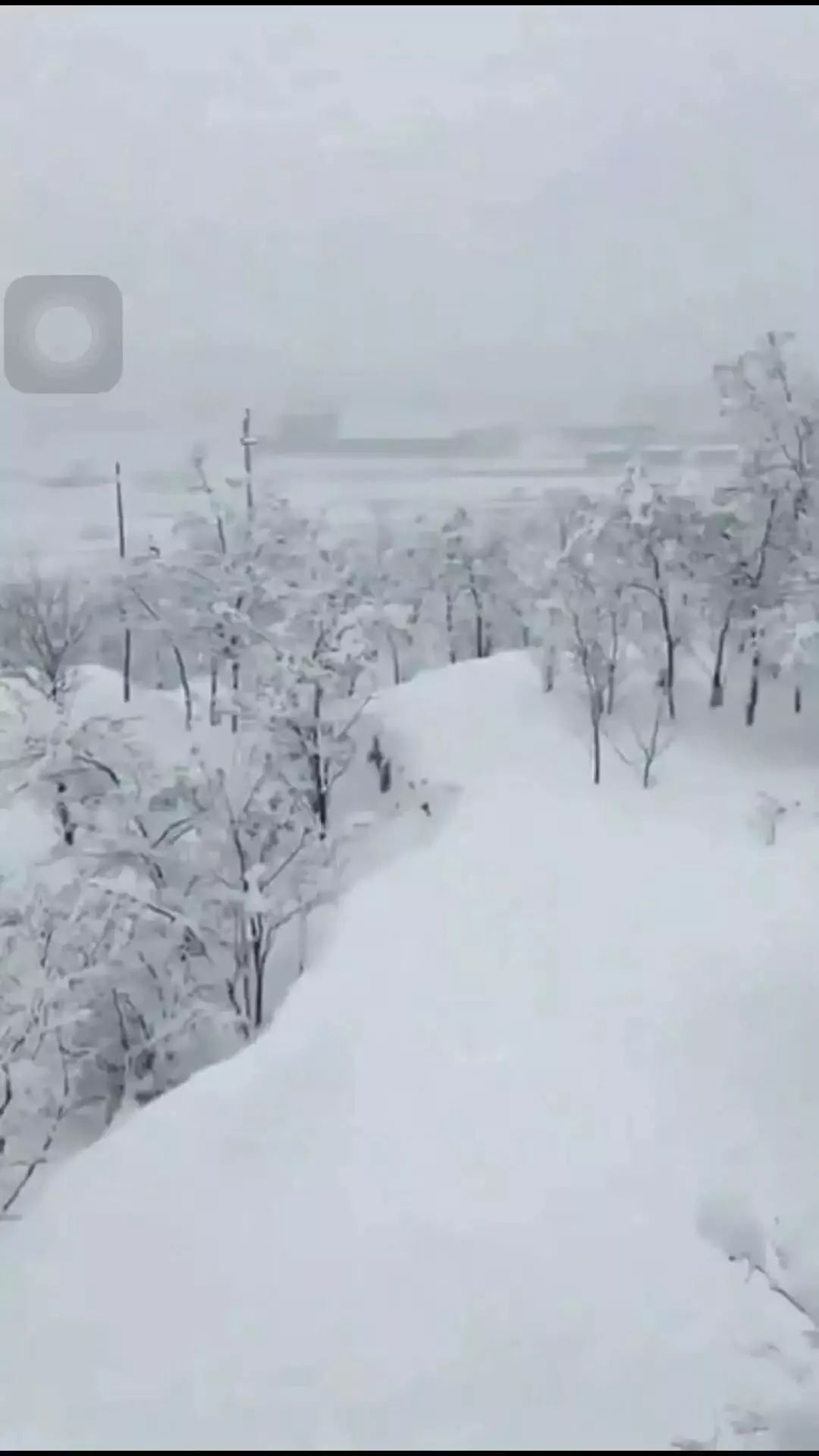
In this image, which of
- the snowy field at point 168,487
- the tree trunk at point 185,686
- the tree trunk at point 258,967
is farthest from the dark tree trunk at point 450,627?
the tree trunk at point 258,967

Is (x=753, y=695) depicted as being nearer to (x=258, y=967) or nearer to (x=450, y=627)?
(x=450, y=627)

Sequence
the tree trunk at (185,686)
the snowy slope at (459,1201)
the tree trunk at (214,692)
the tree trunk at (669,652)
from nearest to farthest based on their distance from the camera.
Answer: the snowy slope at (459,1201) < the tree trunk at (214,692) < the tree trunk at (185,686) < the tree trunk at (669,652)

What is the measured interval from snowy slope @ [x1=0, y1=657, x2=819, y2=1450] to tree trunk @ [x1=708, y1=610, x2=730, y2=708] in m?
3.67

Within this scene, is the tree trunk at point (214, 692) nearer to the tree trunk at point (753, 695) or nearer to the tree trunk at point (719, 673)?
the tree trunk at point (719, 673)

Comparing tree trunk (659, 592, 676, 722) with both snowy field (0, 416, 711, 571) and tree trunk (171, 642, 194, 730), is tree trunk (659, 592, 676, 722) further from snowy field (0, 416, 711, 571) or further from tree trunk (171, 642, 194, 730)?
tree trunk (171, 642, 194, 730)

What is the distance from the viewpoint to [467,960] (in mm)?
4793

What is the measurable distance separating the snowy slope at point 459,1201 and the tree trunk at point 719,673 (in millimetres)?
3668

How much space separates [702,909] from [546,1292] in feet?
7.75

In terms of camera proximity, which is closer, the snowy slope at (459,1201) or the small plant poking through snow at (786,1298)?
the small plant poking through snow at (786,1298)

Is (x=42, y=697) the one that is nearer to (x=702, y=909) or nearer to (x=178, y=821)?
(x=178, y=821)

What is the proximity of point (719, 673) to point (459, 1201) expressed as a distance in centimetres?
642

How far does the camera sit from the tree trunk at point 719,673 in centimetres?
873

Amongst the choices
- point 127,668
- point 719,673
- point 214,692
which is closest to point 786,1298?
point 214,692

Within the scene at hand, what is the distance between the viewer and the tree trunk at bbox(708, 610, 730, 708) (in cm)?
873
